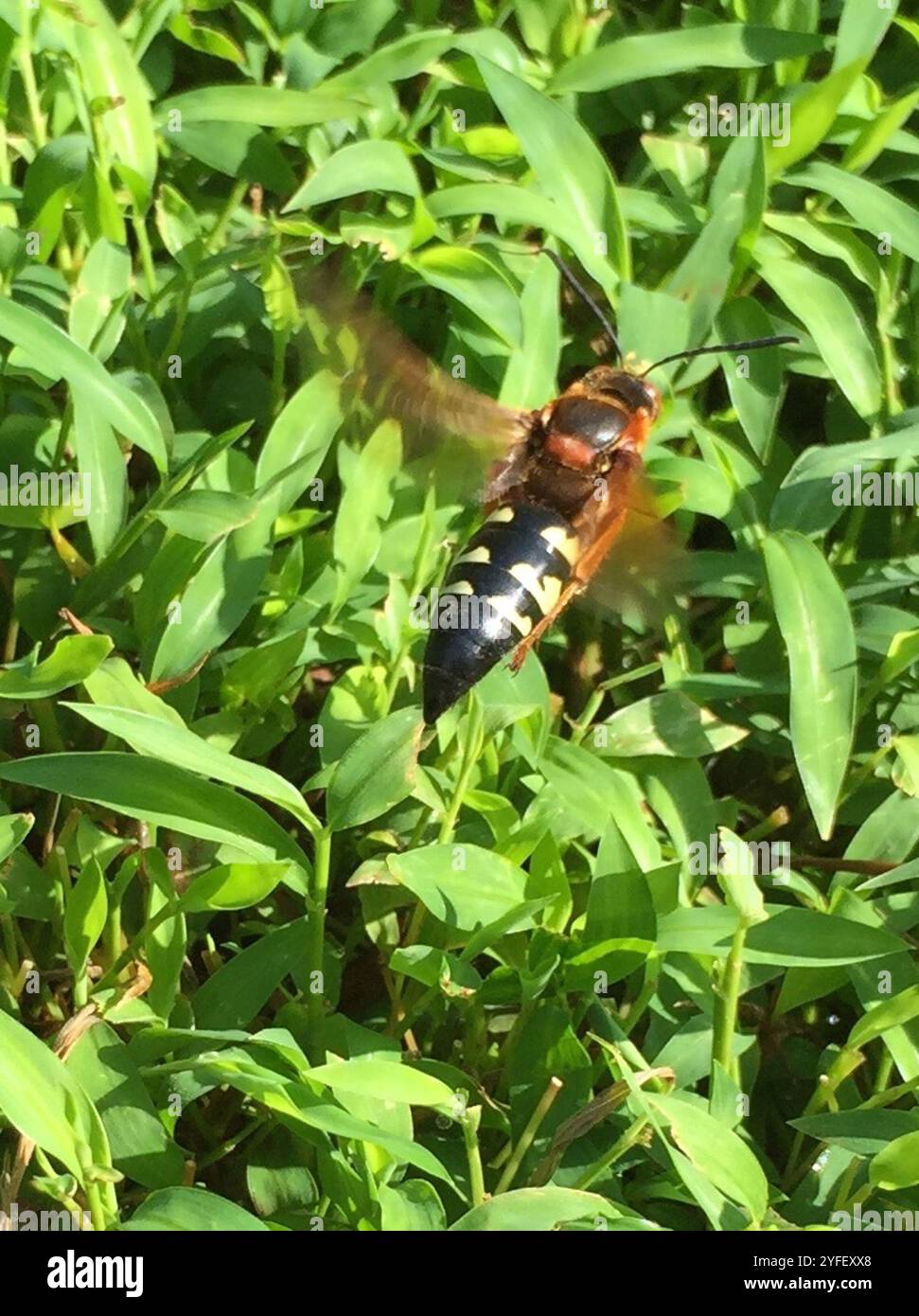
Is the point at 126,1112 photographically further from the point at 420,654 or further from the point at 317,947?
the point at 420,654

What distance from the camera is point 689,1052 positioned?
2.11 m

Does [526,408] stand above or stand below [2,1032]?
above

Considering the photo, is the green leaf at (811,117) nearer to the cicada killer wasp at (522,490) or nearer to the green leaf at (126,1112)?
the cicada killer wasp at (522,490)

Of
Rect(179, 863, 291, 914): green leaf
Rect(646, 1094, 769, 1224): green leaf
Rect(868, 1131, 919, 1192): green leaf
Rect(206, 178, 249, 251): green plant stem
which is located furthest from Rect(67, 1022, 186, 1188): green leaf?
Rect(206, 178, 249, 251): green plant stem

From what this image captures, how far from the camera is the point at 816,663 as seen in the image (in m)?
2.25

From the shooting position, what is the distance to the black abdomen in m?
1.98

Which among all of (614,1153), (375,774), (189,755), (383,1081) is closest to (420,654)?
(375,774)

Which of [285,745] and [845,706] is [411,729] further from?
[845,706]

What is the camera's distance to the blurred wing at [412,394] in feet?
7.38

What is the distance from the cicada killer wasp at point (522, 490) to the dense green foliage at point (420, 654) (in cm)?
11

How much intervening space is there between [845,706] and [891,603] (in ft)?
1.36

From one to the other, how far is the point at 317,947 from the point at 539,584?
0.60m
